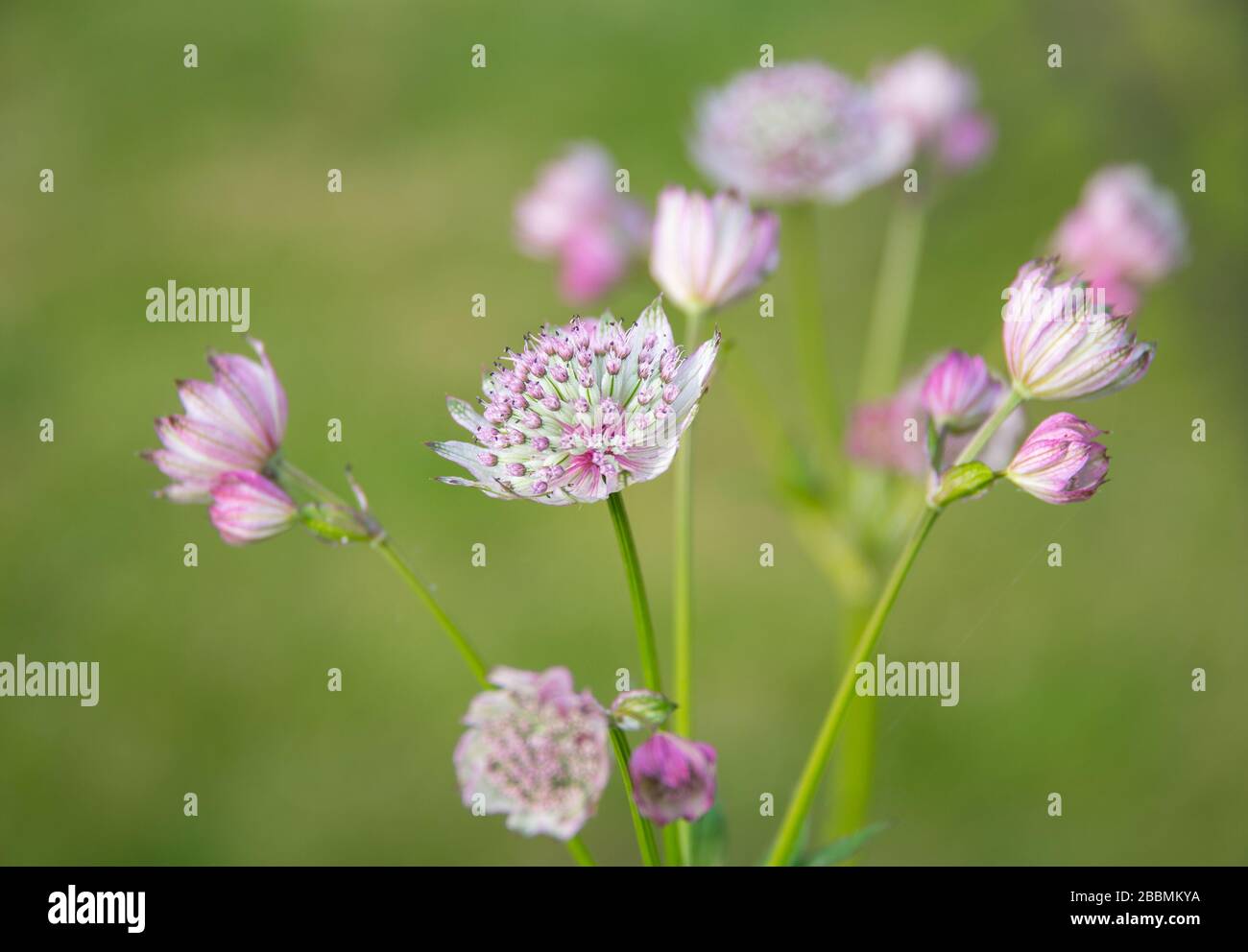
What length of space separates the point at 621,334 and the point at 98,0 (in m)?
3.51

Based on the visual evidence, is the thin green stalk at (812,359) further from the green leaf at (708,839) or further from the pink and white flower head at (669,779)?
the pink and white flower head at (669,779)

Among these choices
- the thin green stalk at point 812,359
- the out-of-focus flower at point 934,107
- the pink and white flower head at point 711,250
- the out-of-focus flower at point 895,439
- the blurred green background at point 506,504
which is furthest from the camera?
the blurred green background at point 506,504

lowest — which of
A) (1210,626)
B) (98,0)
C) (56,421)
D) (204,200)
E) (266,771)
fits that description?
(266,771)

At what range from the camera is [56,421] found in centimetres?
265

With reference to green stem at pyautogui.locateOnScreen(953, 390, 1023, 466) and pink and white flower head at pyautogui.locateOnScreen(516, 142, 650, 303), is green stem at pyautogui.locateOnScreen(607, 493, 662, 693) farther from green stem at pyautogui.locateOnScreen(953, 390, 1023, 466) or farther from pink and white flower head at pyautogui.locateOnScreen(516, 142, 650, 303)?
pink and white flower head at pyautogui.locateOnScreen(516, 142, 650, 303)

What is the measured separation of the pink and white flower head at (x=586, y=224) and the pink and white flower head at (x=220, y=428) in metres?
0.56

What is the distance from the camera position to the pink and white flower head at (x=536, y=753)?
0.58 meters

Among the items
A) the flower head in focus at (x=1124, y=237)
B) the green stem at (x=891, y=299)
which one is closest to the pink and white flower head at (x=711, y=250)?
the green stem at (x=891, y=299)

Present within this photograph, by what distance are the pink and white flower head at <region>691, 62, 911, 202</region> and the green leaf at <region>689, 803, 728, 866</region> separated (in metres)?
0.73

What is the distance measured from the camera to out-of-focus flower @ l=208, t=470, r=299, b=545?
72cm

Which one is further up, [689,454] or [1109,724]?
[689,454]
